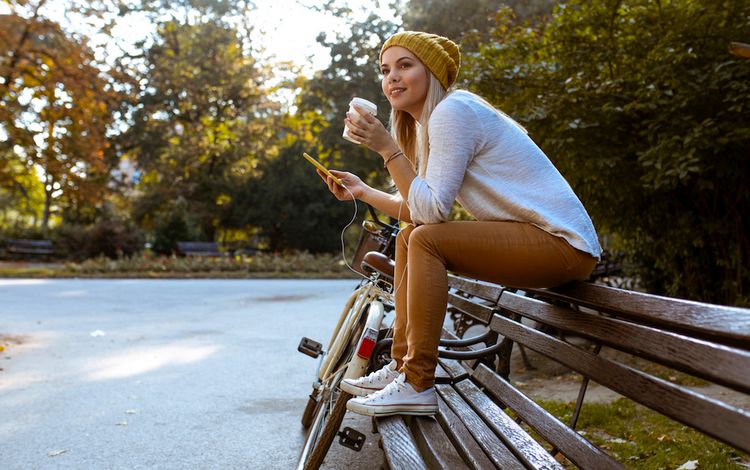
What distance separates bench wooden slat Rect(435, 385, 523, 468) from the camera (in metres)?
2.12

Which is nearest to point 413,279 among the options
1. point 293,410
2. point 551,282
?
point 551,282

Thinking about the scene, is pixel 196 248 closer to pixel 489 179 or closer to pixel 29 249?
pixel 29 249

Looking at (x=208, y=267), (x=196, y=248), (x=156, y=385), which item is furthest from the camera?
(x=196, y=248)

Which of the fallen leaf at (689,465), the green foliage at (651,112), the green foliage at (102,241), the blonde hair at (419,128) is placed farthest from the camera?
the green foliage at (102,241)

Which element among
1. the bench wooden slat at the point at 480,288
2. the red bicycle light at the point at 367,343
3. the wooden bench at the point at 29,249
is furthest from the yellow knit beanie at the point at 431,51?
the wooden bench at the point at 29,249

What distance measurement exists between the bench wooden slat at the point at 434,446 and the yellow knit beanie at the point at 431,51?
4.46ft

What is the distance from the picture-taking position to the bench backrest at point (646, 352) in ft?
4.50

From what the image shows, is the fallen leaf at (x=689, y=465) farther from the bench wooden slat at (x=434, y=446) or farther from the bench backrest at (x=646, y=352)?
the bench wooden slat at (x=434, y=446)

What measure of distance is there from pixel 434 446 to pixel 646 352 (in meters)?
0.78

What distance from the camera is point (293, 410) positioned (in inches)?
197

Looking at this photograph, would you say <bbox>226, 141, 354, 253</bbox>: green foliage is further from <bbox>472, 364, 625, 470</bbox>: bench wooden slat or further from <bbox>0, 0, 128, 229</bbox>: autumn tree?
<bbox>472, 364, 625, 470</bbox>: bench wooden slat

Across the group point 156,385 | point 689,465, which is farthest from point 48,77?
point 689,465

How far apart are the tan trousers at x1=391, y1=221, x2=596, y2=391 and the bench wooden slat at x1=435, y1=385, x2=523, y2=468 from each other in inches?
12.4

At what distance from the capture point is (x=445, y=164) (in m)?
2.52
